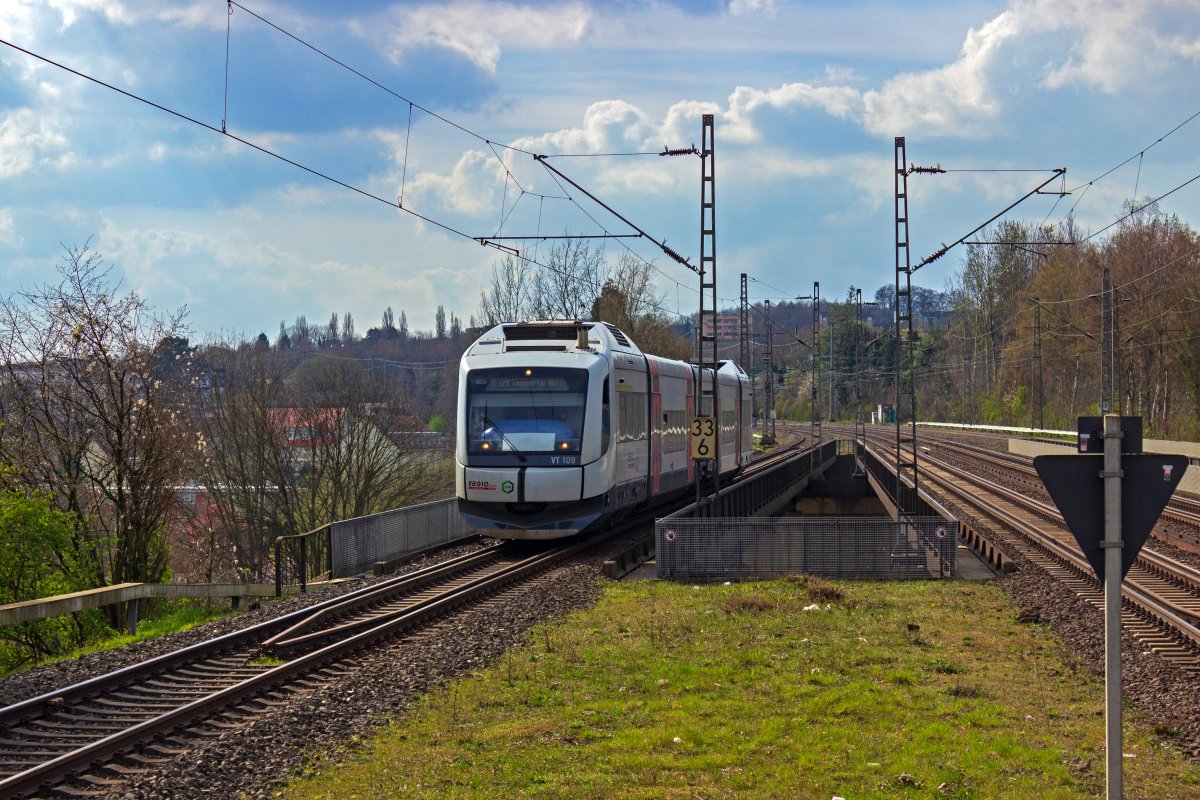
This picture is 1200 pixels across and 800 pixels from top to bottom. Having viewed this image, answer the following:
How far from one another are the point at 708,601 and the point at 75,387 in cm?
1732

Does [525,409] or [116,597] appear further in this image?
[525,409]

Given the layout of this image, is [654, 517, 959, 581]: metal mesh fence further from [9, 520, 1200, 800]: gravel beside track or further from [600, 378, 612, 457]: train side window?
[600, 378, 612, 457]: train side window

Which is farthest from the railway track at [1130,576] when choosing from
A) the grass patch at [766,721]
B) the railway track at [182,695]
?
the railway track at [182,695]

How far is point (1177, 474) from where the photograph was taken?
602cm

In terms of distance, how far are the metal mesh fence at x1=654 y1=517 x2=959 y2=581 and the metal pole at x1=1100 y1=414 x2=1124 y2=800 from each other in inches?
521

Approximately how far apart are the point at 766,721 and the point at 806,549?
386 inches

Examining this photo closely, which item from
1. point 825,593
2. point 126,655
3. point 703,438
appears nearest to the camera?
point 126,655

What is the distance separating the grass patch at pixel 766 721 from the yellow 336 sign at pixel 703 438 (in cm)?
995

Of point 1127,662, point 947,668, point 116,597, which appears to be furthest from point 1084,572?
point 116,597

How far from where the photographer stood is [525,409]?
22.2m

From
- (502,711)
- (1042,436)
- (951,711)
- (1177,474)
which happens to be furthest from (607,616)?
(1042,436)

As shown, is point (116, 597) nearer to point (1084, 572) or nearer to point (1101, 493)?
point (1084, 572)

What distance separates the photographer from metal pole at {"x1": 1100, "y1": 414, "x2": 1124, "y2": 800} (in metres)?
6.03

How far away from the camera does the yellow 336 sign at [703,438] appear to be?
82.5 ft
